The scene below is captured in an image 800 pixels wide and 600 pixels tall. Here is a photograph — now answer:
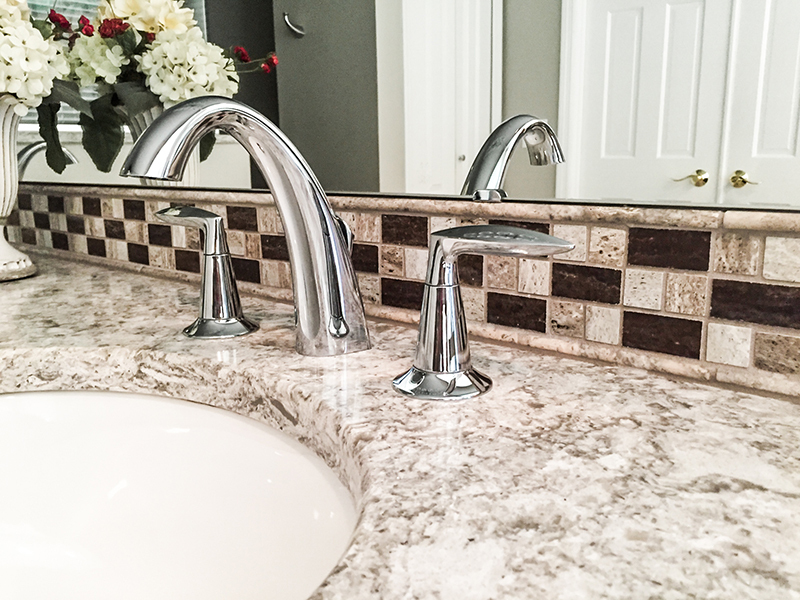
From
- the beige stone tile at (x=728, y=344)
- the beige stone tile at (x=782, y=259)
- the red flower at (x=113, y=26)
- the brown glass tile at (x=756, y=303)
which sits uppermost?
the red flower at (x=113, y=26)

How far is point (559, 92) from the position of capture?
64 cm

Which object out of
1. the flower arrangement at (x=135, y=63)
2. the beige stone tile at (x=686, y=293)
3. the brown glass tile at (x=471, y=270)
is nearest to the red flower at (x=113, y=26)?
the flower arrangement at (x=135, y=63)

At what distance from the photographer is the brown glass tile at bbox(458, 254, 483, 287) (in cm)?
73

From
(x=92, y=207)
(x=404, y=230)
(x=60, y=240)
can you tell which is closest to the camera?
(x=404, y=230)

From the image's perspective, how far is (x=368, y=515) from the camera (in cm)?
39

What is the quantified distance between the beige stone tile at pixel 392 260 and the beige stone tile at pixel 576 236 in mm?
202

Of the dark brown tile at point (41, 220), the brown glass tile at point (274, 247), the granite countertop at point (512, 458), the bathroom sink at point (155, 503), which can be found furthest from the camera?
the dark brown tile at point (41, 220)

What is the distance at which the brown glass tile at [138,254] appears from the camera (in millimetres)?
1154

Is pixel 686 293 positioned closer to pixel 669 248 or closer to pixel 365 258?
pixel 669 248

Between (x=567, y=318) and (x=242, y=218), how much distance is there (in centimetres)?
51

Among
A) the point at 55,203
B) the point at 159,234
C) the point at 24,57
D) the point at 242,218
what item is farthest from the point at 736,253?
the point at 55,203

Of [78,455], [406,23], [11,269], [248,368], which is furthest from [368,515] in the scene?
[11,269]

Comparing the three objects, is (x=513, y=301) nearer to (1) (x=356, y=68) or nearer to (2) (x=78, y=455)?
(1) (x=356, y=68)

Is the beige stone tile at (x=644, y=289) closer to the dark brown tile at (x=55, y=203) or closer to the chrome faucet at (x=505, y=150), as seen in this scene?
the chrome faucet at (x=505, y=150)
